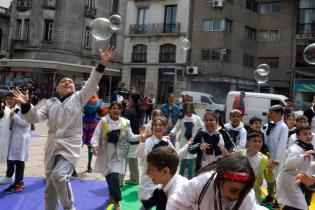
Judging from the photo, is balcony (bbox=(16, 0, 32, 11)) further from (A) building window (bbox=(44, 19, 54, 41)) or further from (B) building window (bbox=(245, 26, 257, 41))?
(B) building window (bbox=(245, 26, 257, 41))

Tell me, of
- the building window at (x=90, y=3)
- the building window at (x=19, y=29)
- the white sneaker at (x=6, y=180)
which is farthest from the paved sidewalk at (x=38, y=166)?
the building window at (x=90, y=3)

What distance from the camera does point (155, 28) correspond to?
3706cm

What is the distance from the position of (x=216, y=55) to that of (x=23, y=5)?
18.9m

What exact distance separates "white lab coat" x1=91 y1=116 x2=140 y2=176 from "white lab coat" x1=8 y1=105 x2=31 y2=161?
1.42 metres

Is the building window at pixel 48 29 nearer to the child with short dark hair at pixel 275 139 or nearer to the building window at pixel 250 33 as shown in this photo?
the building window at pixel 250 33

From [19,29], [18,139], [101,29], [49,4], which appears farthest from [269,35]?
[18,139]

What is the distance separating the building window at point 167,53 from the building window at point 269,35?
772 centimetres

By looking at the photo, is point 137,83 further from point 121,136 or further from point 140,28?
point 121,136

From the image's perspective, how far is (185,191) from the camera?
2414 mm

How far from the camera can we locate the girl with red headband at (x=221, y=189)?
7.07ft

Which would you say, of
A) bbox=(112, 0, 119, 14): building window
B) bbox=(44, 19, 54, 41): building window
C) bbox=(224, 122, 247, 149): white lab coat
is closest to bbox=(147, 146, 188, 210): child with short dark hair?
bbox=(224, 122, 247, 149): white lab coat

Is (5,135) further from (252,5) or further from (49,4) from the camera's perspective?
(49,4)

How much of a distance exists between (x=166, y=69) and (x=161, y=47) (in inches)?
86.0

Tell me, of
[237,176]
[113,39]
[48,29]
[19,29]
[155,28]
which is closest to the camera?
[237,176]
